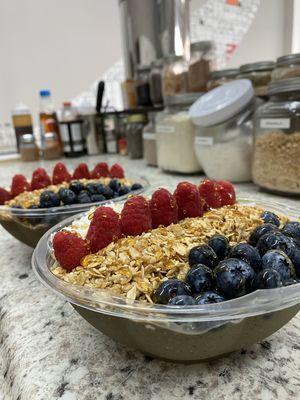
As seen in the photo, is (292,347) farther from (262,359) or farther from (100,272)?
(100,272)

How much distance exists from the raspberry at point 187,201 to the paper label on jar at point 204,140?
0.55 metres

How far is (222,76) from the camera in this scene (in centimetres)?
120

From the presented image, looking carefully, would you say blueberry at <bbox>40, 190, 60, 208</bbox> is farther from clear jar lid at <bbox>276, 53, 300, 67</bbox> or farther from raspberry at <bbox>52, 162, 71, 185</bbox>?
clear jar lid at <bbox>276, 53, 300, 67</bbox>

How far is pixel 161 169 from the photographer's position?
1345 mm

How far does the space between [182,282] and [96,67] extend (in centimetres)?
238

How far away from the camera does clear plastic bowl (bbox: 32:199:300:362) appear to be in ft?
0.97

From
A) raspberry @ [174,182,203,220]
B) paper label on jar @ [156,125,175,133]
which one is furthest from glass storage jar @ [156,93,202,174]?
raspberry @ [174,182,203,220]

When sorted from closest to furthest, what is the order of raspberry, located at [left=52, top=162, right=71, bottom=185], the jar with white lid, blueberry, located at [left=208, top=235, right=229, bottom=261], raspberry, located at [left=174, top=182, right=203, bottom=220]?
blueberry, located at [left=208, top=235, right=229, bottom=261], raspberry, located at [left=174, top=182, right=203, bottom=220], raspberry, located at [left=52, top=162, right=71, bottom=185], the jar with white lid

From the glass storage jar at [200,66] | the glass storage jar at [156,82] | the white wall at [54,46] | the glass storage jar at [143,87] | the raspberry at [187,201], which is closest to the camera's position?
the raspberry at [187,201]

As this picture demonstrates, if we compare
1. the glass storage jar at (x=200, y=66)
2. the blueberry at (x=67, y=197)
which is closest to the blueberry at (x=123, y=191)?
the blueberry at (x=67, y=197)

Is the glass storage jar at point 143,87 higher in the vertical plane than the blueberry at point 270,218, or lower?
higher

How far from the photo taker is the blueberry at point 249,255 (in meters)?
0.36

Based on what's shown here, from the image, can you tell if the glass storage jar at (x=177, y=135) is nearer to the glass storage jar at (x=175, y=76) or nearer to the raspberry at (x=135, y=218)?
the glass storage jar at (x=175, y=76)

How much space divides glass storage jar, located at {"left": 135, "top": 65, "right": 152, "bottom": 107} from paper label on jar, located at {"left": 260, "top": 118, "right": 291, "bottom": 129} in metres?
0.87
